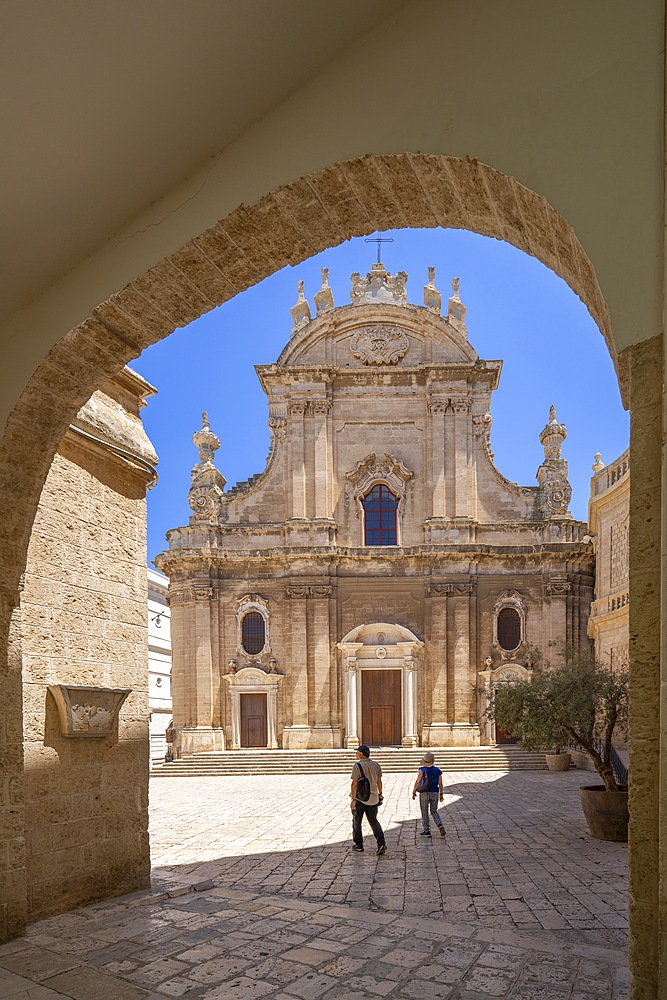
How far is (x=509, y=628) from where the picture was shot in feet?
78.1

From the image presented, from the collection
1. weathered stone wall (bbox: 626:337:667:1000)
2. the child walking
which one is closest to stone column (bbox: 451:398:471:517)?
the child walking

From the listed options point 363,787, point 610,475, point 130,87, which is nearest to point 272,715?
point 610,475

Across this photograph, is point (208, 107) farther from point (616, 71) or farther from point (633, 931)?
point (633, 931)

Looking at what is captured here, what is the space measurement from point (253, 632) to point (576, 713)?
15.0 metres

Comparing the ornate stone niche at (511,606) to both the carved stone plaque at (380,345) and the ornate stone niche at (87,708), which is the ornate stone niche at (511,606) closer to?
the carved stone plaque at (380,345)

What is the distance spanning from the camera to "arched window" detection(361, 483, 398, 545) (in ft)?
81.3

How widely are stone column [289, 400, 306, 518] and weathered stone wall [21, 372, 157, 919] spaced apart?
17503 mm

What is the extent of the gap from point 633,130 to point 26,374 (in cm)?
354

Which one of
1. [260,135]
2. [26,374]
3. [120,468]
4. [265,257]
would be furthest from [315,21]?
[120,468]

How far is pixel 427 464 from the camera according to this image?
24906mm

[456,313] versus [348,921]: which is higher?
[456,313]

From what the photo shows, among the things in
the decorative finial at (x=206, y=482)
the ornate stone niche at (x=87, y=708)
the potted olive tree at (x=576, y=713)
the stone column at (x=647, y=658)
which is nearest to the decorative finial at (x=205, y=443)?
the decorative finial at (x=206, y=482)

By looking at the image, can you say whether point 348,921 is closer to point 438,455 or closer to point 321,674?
point 321,674

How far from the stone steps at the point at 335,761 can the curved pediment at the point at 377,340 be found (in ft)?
43.2
